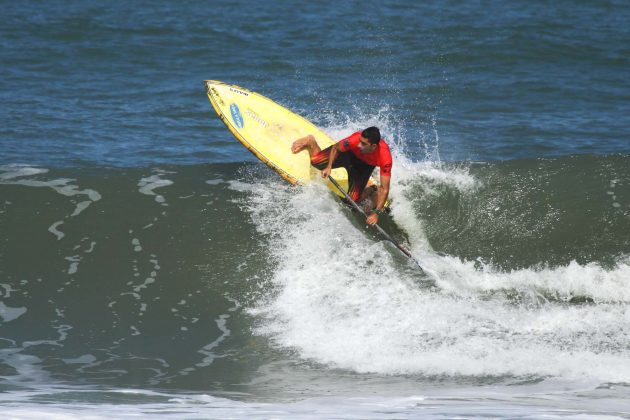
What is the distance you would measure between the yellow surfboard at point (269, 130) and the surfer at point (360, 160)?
12.1 inches

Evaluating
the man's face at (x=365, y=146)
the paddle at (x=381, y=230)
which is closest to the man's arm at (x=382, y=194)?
the paddle at (x=381, y=230)

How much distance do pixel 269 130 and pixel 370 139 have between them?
1940mm

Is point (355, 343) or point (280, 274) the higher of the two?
point (280, 274)

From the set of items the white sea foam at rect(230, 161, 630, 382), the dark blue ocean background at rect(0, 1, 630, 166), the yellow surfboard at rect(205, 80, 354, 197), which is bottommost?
the white sea foam at rect(230, 161, 630, 382)

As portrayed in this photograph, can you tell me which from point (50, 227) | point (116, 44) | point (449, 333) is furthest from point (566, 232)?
point (116, 44)

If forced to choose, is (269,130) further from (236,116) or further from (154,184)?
(154,184)

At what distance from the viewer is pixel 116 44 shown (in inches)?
691

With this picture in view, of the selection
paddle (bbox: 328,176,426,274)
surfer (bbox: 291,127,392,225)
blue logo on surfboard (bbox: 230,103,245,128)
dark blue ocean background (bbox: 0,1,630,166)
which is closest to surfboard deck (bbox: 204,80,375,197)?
blue logo on surfboard (bbox: 230,103,245,128)

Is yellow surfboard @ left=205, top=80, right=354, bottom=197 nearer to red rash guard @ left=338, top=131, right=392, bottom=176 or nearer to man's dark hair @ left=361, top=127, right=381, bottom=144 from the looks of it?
red rash guard @ left=338, top=131, right=392, bottom=176

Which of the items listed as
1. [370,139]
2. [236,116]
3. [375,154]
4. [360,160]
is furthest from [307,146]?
[236,116]

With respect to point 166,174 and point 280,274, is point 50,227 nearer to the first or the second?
point 166,174

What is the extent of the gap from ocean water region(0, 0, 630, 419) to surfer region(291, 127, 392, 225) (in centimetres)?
31

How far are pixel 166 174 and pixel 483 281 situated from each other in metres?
4.14

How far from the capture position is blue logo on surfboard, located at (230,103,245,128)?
9.70 metres
